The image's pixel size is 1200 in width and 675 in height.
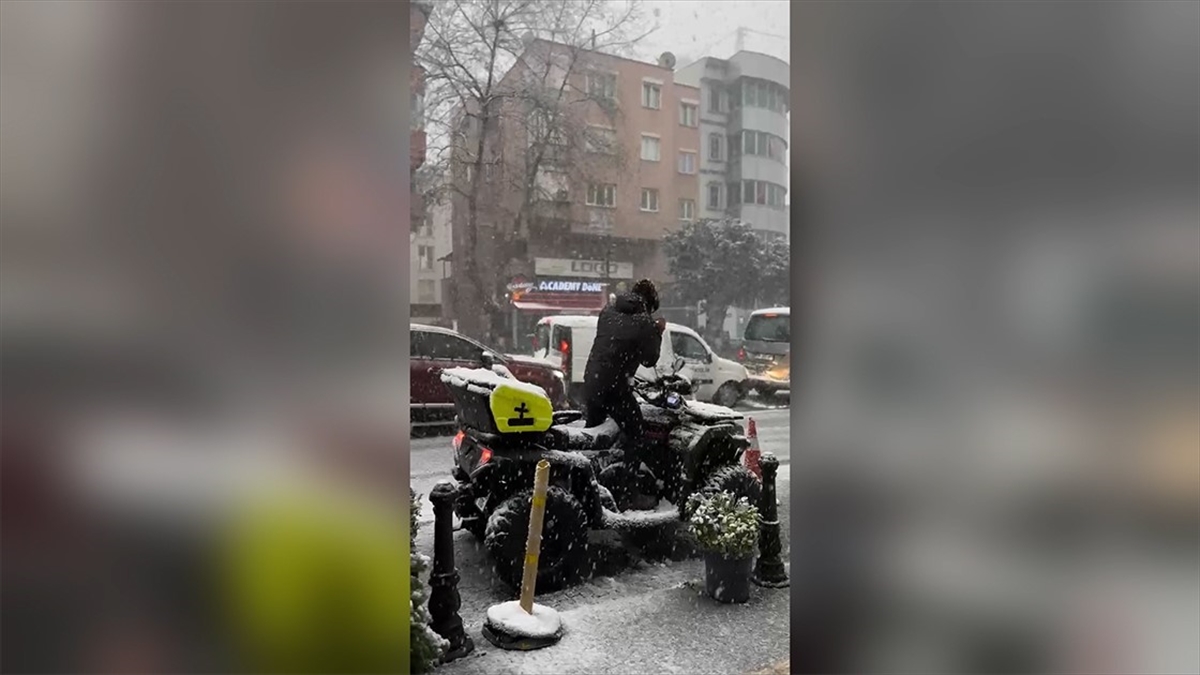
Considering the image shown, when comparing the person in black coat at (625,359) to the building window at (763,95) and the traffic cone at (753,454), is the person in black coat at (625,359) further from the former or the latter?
the building window at (763,95)

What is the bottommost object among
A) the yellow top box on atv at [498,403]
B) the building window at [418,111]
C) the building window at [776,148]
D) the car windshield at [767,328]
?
the yellow top box on atv at [498,403]

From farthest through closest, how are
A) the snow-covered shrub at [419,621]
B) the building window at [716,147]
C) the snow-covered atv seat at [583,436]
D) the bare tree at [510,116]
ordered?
the snow-covered atv seat at [583,436], the building window at [716,147], the bare tree at [510,116], the snow-covered shrub at [419,621]

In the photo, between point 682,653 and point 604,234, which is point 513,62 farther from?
point 682,653

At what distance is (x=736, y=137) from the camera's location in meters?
1.88

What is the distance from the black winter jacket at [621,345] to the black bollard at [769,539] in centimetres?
46

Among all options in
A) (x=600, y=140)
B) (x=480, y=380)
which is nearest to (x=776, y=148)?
(x=600, y=140)

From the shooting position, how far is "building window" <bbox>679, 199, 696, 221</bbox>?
188cm

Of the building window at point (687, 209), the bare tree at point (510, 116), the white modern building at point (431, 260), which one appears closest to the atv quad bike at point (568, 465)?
the white modern building at point (431, 260)

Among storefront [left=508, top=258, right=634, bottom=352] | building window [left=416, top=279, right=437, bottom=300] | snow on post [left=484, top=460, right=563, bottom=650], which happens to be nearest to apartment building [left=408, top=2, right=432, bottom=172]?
building window [left=416, top=279, right=437, bottom=300]

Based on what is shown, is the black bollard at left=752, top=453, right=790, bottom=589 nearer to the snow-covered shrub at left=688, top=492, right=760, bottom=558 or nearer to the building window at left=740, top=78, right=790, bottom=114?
the snow-covered shrub at left=688, top=492, right=760, bottom=558

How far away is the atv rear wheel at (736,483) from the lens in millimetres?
2111

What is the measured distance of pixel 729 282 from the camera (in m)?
1.88
